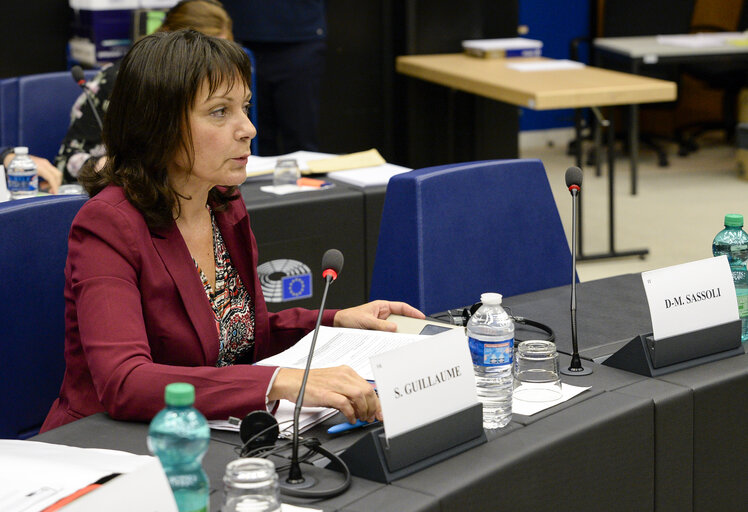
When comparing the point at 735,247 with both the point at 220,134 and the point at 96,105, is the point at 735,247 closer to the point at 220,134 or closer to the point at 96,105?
the point at 220,134

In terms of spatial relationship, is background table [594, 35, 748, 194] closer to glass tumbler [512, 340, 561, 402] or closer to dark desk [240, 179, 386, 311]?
dark desk [240, 179, 386, 311]

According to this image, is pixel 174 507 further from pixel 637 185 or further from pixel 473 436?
pixel 637 185

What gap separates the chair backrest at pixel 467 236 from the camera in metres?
2.32

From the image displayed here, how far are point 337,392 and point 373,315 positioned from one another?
0.44 meters

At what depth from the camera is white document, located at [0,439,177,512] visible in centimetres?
108

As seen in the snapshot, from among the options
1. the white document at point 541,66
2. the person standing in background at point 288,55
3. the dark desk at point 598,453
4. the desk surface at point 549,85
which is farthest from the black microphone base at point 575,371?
the white document at point 541,66

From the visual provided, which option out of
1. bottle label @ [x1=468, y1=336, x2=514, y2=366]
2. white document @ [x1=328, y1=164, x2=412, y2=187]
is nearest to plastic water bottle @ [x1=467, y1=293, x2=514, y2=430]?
bottle label @ [x1=468, y1=336, x2=514, y2=366]

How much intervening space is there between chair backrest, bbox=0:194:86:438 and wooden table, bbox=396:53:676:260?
2.76m

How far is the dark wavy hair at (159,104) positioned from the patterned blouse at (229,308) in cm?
16

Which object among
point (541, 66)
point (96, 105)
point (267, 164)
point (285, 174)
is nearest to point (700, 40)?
point (541, 66)

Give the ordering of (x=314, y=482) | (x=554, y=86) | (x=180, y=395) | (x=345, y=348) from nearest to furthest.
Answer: (x=180, y=395)
(x=314, y=482)
(x=345, y=348)
(x=554, y=86)

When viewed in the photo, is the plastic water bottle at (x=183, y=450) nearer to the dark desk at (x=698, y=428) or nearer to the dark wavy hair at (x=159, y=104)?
the dark wavy hair at (x=159, y=104)

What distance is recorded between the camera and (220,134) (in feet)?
5.64

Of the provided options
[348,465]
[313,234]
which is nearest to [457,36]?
[313,234]
